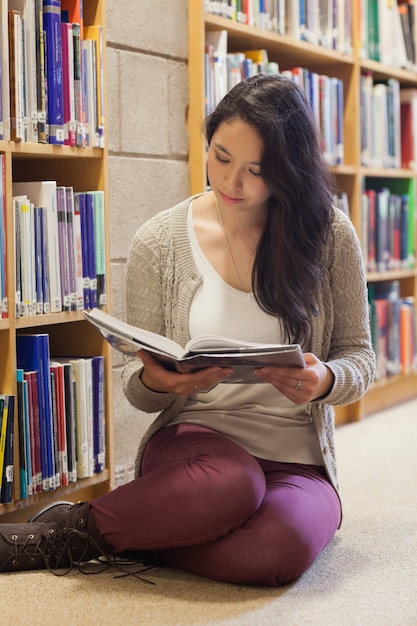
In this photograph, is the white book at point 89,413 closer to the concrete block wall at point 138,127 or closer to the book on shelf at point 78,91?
the concrete block wall at point 138,127

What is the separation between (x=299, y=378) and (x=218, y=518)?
0.85 feet

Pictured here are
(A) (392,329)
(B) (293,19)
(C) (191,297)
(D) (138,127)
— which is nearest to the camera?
(C) (191,297)

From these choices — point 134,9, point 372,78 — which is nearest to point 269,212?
point 134,9

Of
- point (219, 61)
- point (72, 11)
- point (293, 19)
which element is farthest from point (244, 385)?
point (293, 19)

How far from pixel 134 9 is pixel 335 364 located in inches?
43.4

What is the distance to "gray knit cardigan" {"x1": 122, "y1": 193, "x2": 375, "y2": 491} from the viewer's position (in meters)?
1.80

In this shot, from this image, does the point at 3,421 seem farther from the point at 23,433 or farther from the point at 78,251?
the point at 78,251

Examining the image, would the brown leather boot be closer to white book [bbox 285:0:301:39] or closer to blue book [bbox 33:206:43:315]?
blue book [bbox 33:206:43:315]

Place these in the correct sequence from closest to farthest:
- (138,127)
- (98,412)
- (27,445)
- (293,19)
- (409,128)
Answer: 1. (27,445)
2. (98,412)
3. (138,127)
4. (293,19)
5. (409,128)

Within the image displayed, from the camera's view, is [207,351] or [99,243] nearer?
[207,351]

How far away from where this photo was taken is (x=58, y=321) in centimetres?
199

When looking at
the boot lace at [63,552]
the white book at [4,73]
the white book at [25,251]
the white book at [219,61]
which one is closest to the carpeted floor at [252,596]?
the boot lace at [63,552]

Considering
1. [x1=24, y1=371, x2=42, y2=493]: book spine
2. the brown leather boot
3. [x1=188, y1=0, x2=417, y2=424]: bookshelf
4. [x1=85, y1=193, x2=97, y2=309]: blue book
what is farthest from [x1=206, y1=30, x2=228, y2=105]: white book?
the brown leather boot

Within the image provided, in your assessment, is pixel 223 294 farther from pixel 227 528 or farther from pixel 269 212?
pixel 227 528
